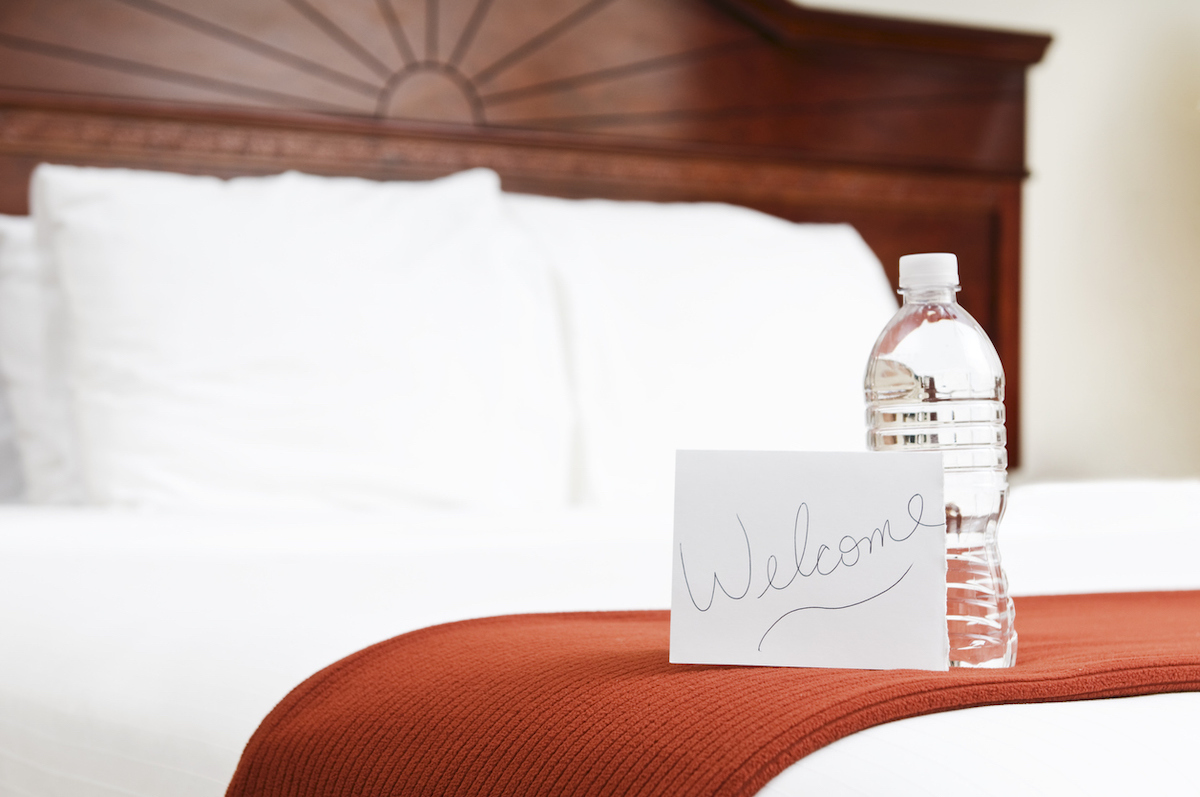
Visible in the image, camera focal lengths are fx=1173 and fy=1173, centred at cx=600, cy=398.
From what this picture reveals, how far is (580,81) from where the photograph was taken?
7.23ft

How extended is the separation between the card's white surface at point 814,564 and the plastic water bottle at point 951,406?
0.10 meters

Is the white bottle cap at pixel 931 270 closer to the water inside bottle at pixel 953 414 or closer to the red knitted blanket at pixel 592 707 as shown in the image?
the water inside bottle at pixel 953 414

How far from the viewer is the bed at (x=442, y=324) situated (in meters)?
0.82

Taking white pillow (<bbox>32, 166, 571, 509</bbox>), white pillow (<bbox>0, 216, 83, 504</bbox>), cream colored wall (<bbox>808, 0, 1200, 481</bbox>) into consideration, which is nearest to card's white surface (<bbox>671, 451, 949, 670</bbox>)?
white pillow (<bbox>32, 166, 571, 509</bbox>)

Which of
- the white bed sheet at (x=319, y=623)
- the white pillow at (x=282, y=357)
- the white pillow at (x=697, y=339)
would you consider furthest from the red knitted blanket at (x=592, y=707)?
the white pillow at (x=697, y=339)

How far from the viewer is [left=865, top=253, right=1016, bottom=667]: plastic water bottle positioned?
680 millimetres

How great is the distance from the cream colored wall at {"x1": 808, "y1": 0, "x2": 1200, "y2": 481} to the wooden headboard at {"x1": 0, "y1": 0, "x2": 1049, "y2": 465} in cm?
8

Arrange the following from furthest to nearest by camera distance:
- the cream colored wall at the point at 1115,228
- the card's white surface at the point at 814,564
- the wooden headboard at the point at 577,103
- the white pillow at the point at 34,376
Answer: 1. the cream colored wall at the point at 1115,228
2. the wooden headboard at the point at 577,103
3. the white pillow at the point at 34,376
4. the card's white surface at the point at 814,564

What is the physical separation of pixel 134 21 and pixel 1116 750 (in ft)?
6.24

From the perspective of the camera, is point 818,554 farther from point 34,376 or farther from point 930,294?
point 34,376

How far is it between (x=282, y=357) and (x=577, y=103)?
0.97 meters

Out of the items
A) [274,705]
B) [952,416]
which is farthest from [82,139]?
[952,416]

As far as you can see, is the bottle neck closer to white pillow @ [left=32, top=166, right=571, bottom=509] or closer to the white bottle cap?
the white bottle cap

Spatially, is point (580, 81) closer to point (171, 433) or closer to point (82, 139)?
point (82, 139)
